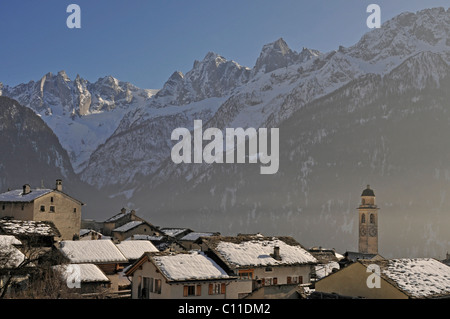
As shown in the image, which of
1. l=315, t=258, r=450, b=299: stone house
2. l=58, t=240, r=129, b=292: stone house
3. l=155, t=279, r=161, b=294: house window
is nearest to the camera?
l=315, t=258, r=450, b=299: stone house

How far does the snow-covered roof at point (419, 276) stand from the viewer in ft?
128

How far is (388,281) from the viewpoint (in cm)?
3894

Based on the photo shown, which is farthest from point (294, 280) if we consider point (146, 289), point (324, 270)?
point (146, 289)

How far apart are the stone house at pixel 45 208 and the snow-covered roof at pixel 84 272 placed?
3128 centimetres

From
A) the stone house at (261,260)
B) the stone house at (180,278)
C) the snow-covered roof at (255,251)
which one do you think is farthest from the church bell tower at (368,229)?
the stone house at (180,278)

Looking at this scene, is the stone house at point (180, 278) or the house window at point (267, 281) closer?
the stone house at point (180, 278)

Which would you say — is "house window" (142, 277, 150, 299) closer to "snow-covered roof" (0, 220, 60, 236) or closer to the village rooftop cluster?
the village rooftop cluster

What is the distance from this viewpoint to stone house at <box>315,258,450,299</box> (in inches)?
1528

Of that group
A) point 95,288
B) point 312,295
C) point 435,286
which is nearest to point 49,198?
point 95,288

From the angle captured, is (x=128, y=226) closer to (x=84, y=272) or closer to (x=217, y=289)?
(x=84, y=272)

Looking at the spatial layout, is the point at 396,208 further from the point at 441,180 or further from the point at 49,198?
the point at 49,198

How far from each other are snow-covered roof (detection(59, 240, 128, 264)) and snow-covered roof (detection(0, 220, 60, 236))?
8.06 metres

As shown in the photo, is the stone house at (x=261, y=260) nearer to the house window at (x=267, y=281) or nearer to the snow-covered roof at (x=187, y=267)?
the house window at (x=267, y=281)

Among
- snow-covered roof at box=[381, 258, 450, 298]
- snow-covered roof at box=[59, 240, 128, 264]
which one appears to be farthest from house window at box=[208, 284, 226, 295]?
snow-covered roof at box=[59, 240, 128, 264]
